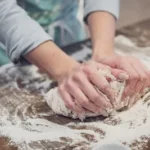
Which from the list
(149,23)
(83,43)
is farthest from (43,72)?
(149,23)

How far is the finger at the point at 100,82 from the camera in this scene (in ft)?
2.67

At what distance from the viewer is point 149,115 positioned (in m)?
0.86

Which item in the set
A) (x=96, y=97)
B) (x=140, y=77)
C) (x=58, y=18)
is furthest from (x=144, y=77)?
(x=58, y=18)

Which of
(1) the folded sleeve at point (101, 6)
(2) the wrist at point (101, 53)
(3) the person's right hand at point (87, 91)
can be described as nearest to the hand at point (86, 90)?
(3) the person's right hand at point (87, 91)

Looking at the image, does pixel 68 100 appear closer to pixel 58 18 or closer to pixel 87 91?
pixel 87 91

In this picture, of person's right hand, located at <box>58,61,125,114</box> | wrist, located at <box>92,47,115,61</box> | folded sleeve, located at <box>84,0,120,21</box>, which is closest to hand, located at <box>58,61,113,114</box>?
person's right hand, located at <box>58,61,125,114</box>

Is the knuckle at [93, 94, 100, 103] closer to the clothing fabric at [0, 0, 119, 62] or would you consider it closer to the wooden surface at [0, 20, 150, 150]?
the wooden surface at [0, 20, 150, 150]

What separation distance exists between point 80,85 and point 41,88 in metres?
0.17

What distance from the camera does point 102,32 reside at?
1.06 m

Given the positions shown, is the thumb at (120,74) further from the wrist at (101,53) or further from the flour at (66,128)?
the wrist at (101,53)

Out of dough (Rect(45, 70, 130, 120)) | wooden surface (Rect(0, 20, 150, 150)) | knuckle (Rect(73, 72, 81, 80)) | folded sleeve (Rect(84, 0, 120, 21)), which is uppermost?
folded sleeve (Rect(84, 0, 120, 21))

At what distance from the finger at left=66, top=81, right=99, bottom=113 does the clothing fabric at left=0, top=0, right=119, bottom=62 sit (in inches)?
6.5

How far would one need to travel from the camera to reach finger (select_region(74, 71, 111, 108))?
0.82 metres

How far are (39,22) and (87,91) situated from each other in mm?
374
